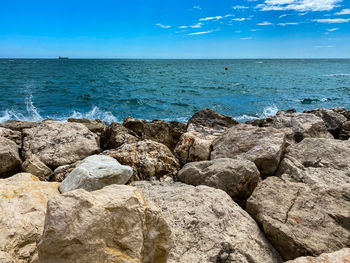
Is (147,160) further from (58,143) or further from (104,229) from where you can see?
(104,229)

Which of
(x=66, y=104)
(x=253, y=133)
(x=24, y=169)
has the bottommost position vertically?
(x=66, y=104)

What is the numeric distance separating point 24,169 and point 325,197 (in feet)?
15.0

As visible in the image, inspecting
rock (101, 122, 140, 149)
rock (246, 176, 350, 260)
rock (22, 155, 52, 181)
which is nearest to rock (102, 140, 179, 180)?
rock (22, 155, 52, 181)

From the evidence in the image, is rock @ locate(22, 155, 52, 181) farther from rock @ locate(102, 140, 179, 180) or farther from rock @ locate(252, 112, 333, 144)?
rock @ locate(252, 112, 333, 144)

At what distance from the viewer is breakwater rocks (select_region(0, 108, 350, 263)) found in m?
2.06

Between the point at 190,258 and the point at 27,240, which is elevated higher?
the point at 27,240

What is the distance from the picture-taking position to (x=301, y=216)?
3094 millimetres

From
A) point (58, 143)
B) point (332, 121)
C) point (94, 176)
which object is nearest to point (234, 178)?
point (94, 176)

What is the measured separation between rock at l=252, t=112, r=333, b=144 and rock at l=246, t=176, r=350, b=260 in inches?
97.7

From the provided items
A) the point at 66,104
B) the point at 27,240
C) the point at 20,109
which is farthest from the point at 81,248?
the point at 66,104

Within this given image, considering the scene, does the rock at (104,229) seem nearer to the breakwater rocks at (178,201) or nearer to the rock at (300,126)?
the breakwater rocks at (178,201)

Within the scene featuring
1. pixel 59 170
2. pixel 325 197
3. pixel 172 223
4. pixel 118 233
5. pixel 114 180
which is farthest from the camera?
pixel 59 170

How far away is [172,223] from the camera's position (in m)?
2.92

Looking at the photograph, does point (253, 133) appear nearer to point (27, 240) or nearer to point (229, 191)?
point (229, 191)
